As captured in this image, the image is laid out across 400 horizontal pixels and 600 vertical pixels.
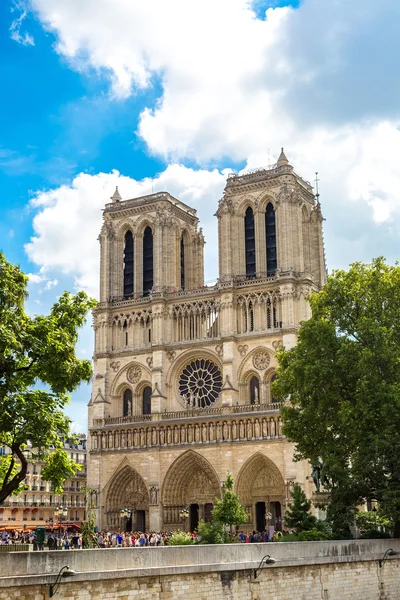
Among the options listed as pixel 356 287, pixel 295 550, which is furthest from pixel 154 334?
pixel 295 550

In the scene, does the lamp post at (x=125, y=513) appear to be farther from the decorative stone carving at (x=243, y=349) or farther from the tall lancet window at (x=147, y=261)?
the tall lancet window at (x=147, y=261)

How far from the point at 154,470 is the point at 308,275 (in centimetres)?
1444

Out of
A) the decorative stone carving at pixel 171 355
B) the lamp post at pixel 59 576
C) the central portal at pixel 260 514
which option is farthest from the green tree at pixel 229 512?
the lamp post at pixel 59 576

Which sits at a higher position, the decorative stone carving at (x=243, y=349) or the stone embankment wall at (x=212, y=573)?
the decorative stone carving at (x=243, y=349)

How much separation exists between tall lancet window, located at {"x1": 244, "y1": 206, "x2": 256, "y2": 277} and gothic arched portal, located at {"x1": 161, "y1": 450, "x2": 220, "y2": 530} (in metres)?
11.8

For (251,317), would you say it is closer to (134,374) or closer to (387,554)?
(134,374)

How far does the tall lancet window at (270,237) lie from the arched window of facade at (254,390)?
256 inches

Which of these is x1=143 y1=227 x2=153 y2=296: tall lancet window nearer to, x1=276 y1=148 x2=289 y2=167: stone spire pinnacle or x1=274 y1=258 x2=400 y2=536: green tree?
x1=276 y1=148 x2=289 y2=167: stone spire pinnacle

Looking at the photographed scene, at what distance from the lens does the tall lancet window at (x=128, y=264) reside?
2136 inches

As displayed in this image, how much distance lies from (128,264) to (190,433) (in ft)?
43.9

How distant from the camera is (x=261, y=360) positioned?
1854 inches

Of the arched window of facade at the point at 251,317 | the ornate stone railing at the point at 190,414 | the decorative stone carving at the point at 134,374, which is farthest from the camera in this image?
the decorative stone carving at the point at 134,374

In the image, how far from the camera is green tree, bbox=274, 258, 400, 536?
87.5 feet

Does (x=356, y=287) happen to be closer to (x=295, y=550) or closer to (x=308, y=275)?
(x=295, y=550)
